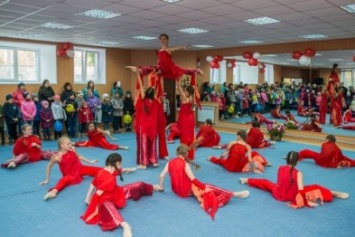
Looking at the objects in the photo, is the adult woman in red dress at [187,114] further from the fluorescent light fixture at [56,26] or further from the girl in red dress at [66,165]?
the fluorescent light fixture at [56,26]

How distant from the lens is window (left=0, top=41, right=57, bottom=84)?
9.97 meters

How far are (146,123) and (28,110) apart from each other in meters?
4.31

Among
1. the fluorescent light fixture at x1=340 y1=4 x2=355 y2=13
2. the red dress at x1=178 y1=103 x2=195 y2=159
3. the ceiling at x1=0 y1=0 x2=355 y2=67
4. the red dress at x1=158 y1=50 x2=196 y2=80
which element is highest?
the ceiling at x1=0 y1=0 x2=355 y2=67

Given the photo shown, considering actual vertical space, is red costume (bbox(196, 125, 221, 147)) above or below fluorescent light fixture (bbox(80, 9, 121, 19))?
below

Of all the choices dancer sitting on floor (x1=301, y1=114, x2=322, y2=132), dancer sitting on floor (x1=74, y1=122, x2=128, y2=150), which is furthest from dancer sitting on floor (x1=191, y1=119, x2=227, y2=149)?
dancer sitting on floor (x1=301, y1=114, x2=322, y2=132)

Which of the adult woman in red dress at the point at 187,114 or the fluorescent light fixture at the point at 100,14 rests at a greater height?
the fluorescent light fixture at the point at 100,14

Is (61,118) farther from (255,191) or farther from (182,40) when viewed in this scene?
(255,191)

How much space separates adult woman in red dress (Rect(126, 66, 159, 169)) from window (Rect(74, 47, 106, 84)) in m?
6.40

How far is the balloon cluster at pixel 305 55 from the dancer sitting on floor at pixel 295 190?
19.2ft

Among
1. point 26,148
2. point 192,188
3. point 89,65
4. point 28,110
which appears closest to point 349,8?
point 192,188

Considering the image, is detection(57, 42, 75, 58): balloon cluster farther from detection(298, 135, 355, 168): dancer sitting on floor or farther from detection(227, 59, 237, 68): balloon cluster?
detection(298, 135, 355, 168): dancer sitting on floor

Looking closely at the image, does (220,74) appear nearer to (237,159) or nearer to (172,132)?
(172,132)

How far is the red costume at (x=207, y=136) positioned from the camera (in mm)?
8125

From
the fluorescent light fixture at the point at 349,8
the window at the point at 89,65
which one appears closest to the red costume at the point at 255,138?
the fluorescent light fixture at the point at 349,8
